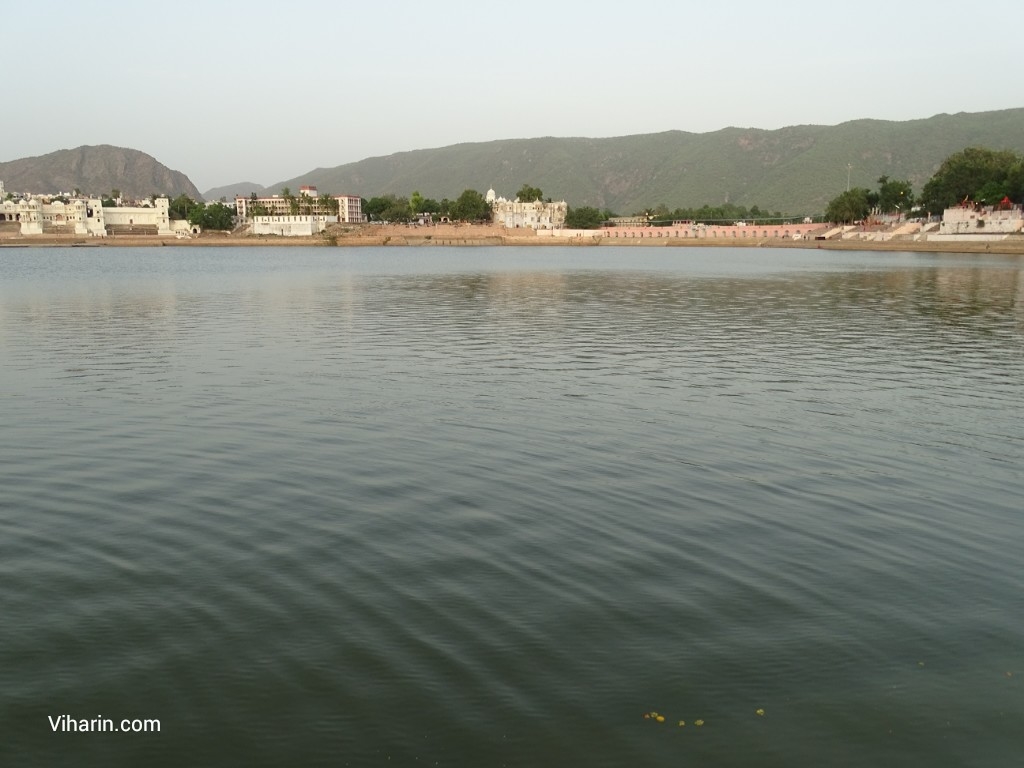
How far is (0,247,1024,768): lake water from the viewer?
677 centimetres

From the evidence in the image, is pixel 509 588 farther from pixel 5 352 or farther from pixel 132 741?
pixel 5 352

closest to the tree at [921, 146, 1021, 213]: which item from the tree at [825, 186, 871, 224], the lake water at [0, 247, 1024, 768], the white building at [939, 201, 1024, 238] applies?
the white building at [939, 201, 1024, 238]

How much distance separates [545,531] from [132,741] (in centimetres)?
563

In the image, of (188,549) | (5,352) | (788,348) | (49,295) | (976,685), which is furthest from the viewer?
(49,295)

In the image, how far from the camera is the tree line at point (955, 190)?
133000mm

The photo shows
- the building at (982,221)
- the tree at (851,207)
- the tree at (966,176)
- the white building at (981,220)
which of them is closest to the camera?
the building at (982,221)

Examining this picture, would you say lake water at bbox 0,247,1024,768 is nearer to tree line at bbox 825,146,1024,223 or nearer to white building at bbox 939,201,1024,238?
white building at bbox 939,201,1024,238

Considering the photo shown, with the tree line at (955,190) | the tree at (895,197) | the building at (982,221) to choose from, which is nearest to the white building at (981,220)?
the building at (982,221)

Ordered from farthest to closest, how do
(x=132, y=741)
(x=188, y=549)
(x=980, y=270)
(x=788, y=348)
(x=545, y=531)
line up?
(x=980, y=270), (x=788, y=348), (x=545, y=531), (x=188, y=549), (x=132, y=741)

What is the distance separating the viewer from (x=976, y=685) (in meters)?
7.43

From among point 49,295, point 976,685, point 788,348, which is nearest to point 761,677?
point 976,685

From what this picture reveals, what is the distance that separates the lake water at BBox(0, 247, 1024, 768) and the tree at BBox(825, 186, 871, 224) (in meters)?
162

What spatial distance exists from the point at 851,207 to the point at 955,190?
28744 millimetres

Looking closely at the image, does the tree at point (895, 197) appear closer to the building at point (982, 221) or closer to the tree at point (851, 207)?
the tree at point (851, 207)
